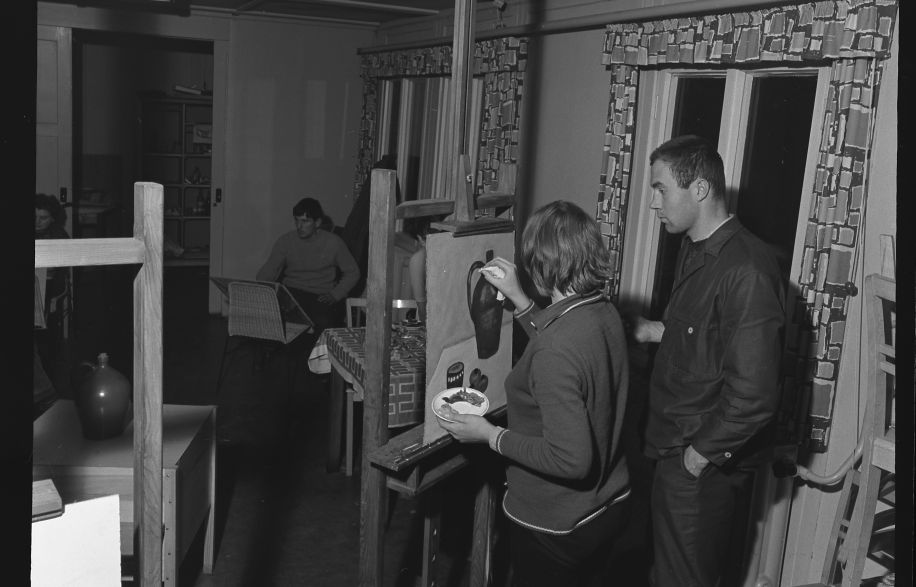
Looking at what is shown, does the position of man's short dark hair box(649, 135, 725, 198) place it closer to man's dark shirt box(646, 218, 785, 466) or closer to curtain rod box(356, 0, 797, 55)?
man's dark shirt box(646, 218, 785, 466)

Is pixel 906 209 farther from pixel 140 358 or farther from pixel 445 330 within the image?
pixel 445 330

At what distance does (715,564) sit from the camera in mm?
2533

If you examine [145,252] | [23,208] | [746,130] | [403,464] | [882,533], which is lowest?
[882,533]

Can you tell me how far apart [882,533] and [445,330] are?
1.80 metres

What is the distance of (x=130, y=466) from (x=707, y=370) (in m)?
1.82

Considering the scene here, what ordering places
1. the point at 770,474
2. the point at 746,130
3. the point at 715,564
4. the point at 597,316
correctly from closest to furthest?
the point at 597,316
the point at 715,564
the point at 770,474
the point at 746,130

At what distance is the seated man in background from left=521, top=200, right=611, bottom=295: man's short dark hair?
3975 mm

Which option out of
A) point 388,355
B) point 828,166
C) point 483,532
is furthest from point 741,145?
point 388,355

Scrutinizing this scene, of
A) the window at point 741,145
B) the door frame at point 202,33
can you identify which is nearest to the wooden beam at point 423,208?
the window at point 741,145

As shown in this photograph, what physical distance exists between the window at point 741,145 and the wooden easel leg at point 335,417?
1636 millimetres

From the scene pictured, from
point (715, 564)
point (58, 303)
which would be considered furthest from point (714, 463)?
point (58, 303)

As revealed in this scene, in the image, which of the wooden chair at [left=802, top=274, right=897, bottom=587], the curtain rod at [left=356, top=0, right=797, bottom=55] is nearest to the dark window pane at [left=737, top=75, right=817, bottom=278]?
the curtain rod at [left=356, top=0, right=797, bottom=55]

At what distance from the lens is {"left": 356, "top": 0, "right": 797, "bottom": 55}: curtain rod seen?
11.7 ft

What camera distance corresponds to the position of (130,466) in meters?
2.66
